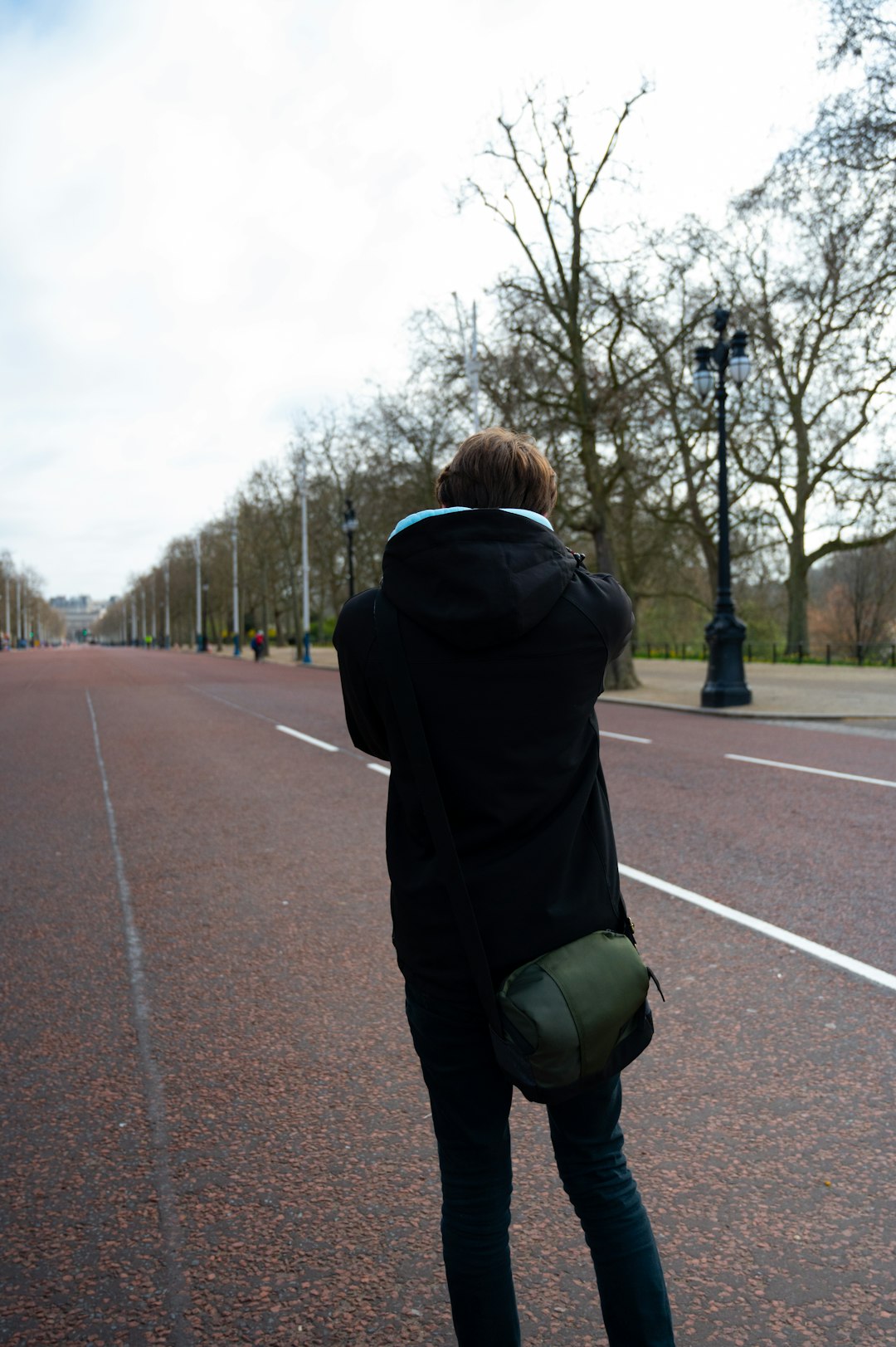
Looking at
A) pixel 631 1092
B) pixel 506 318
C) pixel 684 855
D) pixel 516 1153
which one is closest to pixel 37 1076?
pixel 516 1153

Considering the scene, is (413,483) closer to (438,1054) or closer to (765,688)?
(765,688)

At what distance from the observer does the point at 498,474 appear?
6.53 feet

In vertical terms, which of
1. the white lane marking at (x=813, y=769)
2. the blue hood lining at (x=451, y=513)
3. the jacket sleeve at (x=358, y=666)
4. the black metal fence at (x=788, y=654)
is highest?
the blue hood lining at (x=451, y=513)

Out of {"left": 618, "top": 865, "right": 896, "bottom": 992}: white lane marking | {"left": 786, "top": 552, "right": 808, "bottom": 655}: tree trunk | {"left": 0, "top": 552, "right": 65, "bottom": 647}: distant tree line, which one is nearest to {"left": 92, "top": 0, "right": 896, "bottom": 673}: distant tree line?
{"left": 786, "top": 552, "right": 808, "bottom": 655}: tree trunk

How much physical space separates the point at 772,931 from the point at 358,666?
3.95 meters

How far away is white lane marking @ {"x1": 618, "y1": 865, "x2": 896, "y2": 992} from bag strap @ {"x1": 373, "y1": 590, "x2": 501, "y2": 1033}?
3.20m

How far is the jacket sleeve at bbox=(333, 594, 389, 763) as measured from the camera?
194cm

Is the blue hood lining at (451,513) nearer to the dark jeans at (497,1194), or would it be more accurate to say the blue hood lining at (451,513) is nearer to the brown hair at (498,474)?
the brown hair at (498,474)

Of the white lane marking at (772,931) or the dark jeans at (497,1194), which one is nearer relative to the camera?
the dark jeans at (497,1194)

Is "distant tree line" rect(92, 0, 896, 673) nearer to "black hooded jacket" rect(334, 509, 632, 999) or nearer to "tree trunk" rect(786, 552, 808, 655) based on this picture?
"tree trunk" rect(786, 552, 808, 655)

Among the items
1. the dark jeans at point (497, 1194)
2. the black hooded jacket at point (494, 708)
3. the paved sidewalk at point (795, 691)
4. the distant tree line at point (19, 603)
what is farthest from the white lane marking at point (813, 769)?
the distant tree line at point (19, 603)

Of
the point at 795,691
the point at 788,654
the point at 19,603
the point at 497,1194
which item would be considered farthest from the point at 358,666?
the point at 19,603

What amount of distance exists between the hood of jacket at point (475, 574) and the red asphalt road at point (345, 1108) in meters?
1.59

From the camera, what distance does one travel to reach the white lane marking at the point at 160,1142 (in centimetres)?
249
